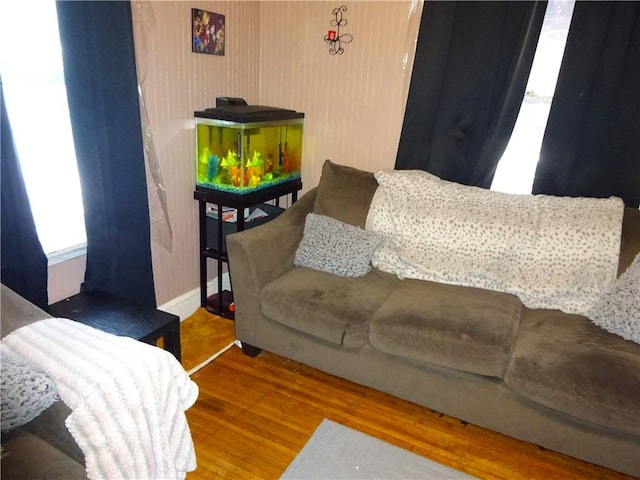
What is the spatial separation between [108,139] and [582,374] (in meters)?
2.07

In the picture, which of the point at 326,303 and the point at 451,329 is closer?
the point at 451,329

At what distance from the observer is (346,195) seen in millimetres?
2521

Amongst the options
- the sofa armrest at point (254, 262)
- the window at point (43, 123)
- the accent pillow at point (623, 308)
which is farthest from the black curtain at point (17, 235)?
the accent pillow at point (623, 308)

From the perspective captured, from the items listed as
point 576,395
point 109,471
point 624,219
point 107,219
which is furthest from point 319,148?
point 109,471

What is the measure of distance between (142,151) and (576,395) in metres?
2.05

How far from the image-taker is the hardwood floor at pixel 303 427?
1739 mm

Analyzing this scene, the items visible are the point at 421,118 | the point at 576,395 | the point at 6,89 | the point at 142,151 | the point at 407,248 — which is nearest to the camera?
the point at 576,395

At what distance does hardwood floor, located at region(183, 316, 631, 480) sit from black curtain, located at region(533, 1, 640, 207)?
4.21 feet

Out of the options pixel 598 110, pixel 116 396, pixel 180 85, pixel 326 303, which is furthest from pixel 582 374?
pixel 180 85

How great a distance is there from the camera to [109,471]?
1092mm

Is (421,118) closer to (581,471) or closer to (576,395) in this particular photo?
(576,395)

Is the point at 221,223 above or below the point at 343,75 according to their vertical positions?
below

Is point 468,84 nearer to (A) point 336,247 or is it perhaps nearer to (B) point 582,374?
(A) point 336,247

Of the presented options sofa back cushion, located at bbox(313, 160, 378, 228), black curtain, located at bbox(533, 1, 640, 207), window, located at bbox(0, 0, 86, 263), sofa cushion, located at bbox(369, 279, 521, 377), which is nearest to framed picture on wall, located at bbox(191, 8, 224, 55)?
window, located at bbox(0, 0, 86, 263)
